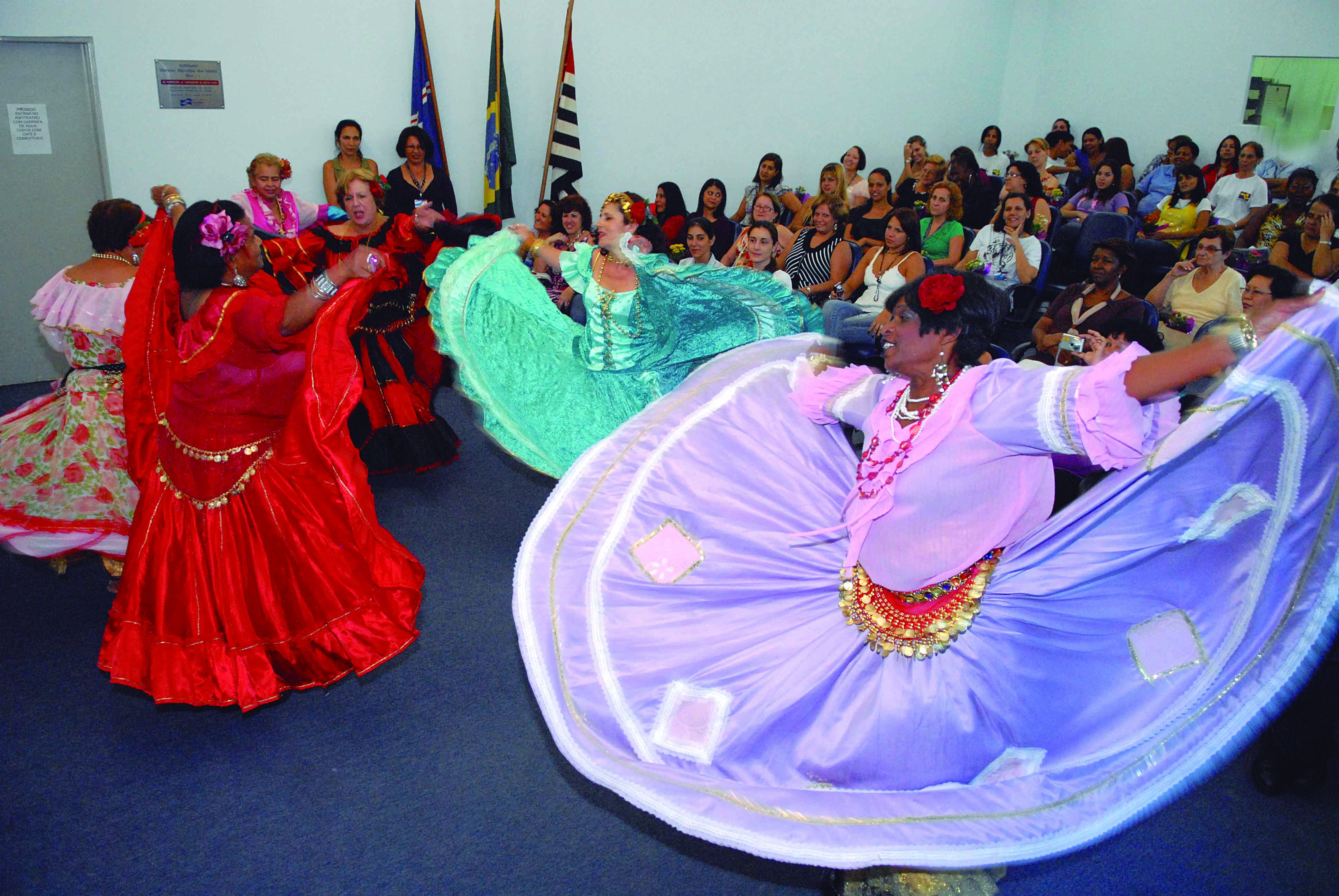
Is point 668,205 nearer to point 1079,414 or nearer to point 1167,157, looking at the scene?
point 1167,157

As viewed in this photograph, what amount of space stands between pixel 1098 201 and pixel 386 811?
7575 millimetres

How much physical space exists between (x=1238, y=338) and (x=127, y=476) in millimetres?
3939

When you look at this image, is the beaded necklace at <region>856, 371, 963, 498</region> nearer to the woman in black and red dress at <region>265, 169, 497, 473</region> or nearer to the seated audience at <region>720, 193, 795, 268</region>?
the woman in black and red dress at <region>265, 169, 497, 473</region>

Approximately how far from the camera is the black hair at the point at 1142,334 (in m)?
2.97

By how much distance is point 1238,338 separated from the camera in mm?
1582

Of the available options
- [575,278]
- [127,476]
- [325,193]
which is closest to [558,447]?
[575,278]

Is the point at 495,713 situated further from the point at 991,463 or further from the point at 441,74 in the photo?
the point at 441,74

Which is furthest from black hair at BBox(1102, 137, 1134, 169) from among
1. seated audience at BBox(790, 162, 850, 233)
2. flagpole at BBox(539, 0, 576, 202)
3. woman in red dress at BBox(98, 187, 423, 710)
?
woman in red dress at BBox(98, 187, 423, 710)

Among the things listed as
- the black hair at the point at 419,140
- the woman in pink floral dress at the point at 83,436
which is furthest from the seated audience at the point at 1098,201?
the woman in pink floral dress at the point at 83,436

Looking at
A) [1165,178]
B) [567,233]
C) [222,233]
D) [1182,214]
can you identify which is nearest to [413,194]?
[567,233]

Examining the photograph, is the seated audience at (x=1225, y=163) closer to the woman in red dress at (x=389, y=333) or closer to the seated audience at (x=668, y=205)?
the seated audience at (x=668, y=205)

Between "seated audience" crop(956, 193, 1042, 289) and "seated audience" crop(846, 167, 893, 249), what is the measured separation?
694mm

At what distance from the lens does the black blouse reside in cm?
713

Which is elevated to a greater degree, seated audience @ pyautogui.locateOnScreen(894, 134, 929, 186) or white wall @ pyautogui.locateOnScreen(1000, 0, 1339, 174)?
white wall @ pyautogui.locateOnScreen(1000, 0, 1339, 174)
